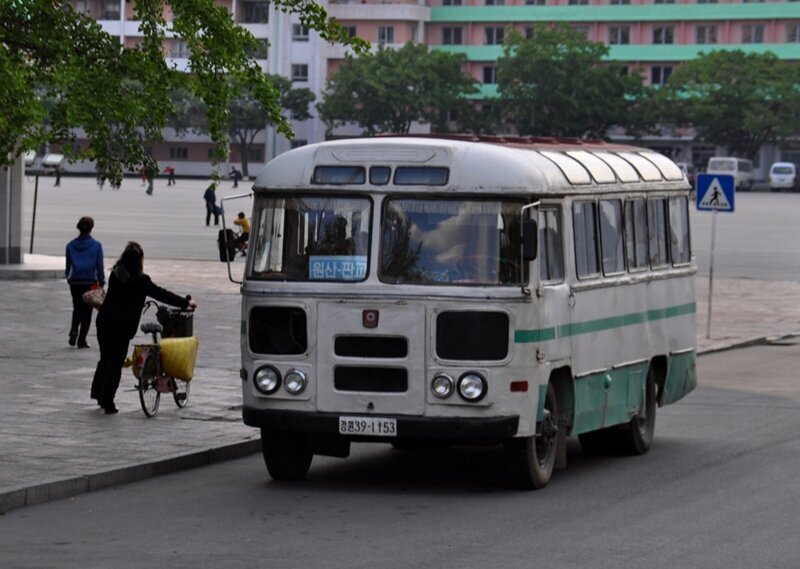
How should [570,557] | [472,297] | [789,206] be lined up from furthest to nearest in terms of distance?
[789,206] → [472,297] → [570,557]

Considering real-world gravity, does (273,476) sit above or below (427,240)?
below

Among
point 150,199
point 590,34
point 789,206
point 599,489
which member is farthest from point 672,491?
point 590,34

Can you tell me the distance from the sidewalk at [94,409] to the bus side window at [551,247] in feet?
10.6

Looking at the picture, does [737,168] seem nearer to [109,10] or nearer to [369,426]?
[109,10]

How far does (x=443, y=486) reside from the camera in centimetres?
1334

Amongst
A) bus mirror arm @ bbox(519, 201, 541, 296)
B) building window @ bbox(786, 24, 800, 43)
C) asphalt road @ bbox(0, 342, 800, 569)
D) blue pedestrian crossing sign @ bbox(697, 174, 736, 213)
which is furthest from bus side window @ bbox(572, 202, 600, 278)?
building window @ bbox(786, 24, 800, 43)

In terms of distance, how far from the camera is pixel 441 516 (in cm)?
1179

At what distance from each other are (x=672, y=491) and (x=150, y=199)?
Result: 7553cm

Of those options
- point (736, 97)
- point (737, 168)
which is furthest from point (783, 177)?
point (736, 97)

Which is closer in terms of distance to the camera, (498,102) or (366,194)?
(366,194)

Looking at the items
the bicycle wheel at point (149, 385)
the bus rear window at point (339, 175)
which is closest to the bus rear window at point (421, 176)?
the bus rear window at point (339, 175)

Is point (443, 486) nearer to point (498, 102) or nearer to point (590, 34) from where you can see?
point (498, 102)

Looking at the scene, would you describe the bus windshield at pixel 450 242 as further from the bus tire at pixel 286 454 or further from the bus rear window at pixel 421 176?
the bus tire at pixel 286 454

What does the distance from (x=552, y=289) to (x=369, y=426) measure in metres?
1.64
